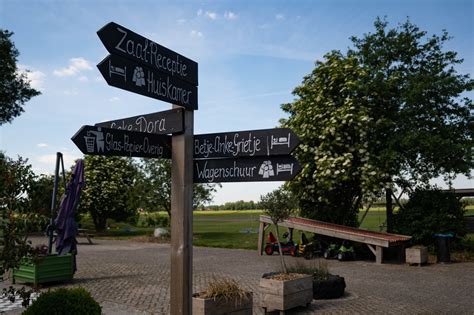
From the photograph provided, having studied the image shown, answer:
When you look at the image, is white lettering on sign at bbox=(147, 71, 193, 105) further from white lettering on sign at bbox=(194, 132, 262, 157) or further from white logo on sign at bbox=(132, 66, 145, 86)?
white lettering on sign at bbox=(194, 132, 262, 157)

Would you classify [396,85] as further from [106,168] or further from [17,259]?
[106,168]

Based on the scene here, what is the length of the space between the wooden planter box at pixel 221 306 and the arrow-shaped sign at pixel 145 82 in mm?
3107

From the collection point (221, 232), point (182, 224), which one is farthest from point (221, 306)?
point (221, 232)

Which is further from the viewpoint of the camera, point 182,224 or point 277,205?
point 277,205

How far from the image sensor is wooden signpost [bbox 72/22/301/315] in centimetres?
459

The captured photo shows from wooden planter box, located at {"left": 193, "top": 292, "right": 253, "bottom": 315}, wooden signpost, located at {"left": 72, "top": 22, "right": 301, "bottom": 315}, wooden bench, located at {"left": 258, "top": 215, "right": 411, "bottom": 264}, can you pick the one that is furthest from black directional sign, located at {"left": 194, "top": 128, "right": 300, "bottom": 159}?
wooden bench, located at {"left": 258, "top": 215, "right": 411, "bottom": 264}

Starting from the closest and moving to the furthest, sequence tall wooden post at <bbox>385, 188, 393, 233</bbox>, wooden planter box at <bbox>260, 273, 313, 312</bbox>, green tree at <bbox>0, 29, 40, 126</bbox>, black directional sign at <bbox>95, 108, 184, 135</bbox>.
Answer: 1. black directional sign at <bbox>95, 108, 184, 135</bbox>
2. wooden planter box at <bbox>260, 273, 313, 312</bbox>
3. tall wooden post at <bbox>385, 188, 393, 233</bbox>
4. green tree at <bbox>0, 29, 40, 126</bbox>

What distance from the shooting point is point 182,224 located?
492 centimetres

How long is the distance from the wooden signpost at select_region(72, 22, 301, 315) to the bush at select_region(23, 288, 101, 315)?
1205 mm

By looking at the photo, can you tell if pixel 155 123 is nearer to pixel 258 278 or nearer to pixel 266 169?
pixel 266 169

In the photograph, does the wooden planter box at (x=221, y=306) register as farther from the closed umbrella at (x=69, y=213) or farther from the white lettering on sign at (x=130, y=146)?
the closed umbrella at (x=69, y=213)

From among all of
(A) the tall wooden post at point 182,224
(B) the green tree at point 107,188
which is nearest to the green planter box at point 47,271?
(A) the tall wooden post at point 182,224

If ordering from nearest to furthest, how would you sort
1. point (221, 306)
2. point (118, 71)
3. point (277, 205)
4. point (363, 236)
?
point (118, 71) → point (221, 306) → point (277, 205) → point (363, 236)

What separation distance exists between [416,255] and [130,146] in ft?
45.3
